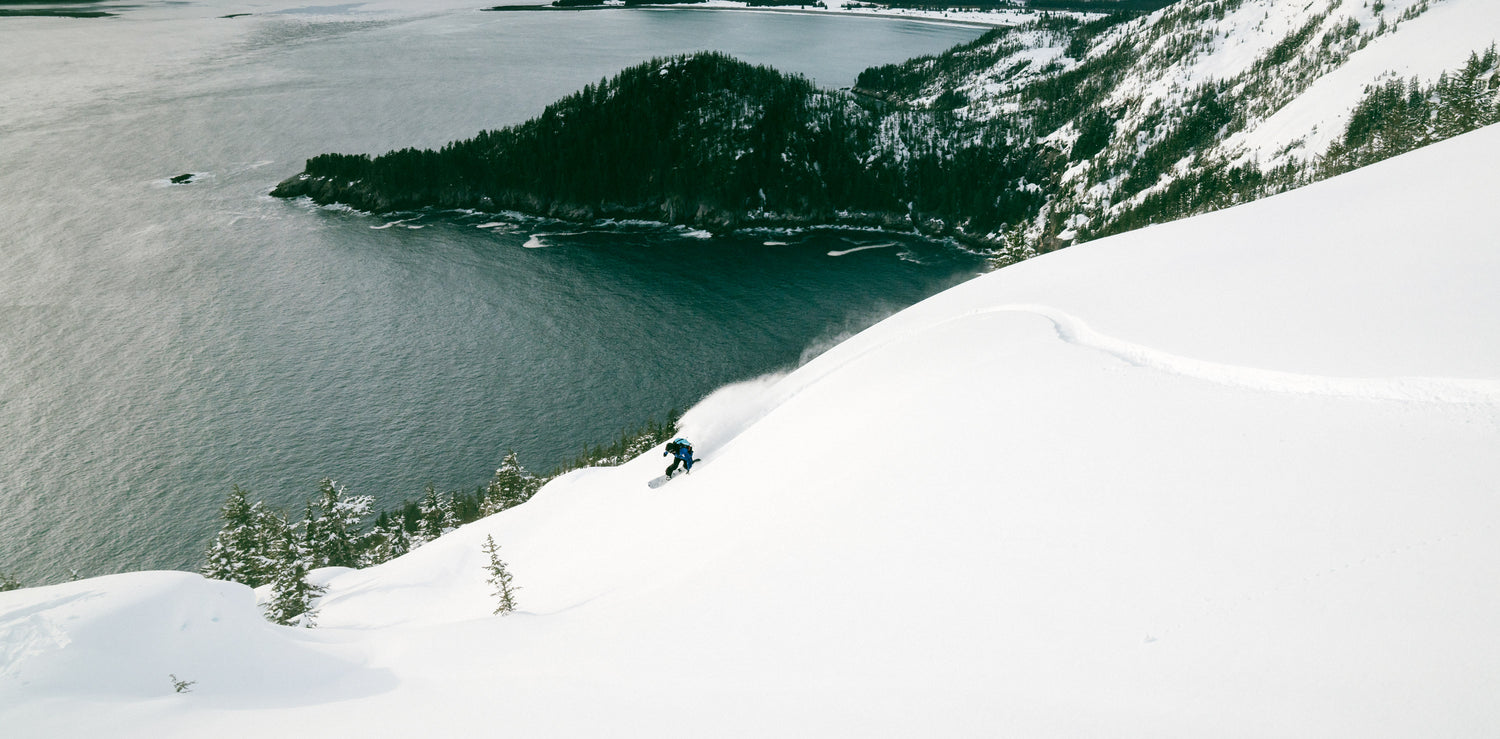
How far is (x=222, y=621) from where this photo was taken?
40.5 feet

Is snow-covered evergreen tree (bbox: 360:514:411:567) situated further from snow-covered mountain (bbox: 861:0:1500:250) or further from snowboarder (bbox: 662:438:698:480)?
snow-covered mountain (bbox: 861:0:1500:250)

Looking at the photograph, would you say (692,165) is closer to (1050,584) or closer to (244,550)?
(244,550)

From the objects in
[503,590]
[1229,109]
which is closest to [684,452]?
[503,590]

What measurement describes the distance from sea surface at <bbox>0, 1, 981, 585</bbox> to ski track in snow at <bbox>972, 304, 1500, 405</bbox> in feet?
214

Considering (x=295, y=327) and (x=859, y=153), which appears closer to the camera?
(x=295, y=327)

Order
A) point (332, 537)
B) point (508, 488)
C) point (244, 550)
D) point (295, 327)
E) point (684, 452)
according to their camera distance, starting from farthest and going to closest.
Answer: point (295, 327) < point (508, 488) < point (332, 537) < point (244, 550) < point (684, 452)

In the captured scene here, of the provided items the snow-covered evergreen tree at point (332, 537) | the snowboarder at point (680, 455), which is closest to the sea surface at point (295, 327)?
the snow-covered evergreen tree at point (332, 537)

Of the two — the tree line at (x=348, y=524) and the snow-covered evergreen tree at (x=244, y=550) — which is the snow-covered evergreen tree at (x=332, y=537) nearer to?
the tree line at (x=348, y=524)

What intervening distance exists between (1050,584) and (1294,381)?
966cm

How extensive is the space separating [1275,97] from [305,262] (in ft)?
660

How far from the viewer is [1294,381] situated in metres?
15.2

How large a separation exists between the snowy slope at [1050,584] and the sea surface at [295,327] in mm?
63125

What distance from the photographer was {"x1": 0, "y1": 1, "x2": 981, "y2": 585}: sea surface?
70500 mm

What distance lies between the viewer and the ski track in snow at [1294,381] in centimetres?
1273
